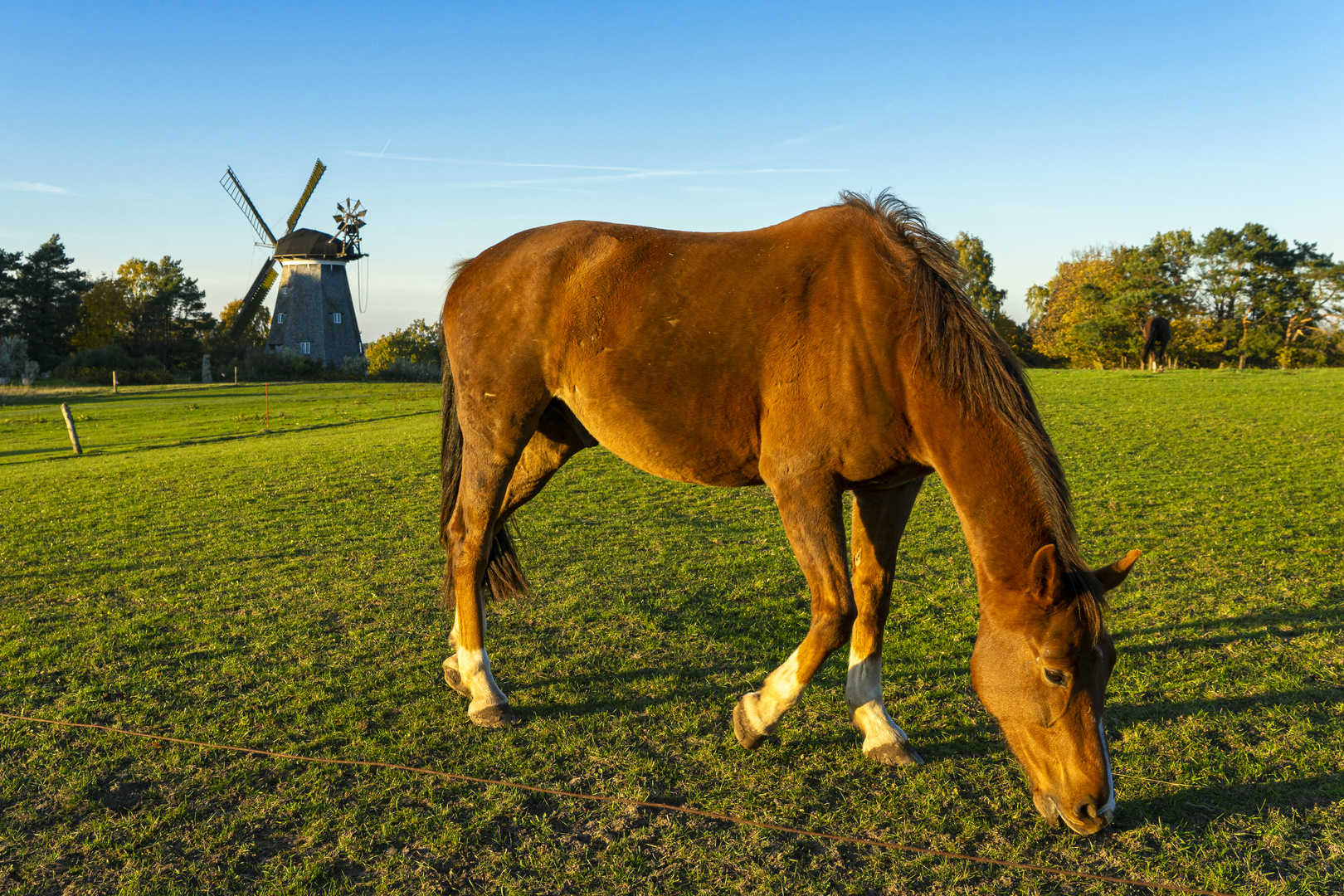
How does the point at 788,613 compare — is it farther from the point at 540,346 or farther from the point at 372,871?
the point at 372,871

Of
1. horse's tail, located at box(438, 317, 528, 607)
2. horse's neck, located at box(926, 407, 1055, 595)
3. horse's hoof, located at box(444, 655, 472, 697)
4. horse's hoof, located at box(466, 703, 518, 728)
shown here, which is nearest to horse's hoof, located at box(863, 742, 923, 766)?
horse's neck, located at box(926, 407, 1055, 595)

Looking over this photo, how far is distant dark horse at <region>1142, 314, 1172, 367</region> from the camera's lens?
3120 centimetres

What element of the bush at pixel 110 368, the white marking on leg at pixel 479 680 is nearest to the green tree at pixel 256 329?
the bush at pixel 110 368

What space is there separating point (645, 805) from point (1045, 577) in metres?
1.68

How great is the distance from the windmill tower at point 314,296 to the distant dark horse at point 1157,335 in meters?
45.7

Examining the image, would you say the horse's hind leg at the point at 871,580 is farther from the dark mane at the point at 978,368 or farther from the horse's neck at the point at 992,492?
the dark mane at the point at 978,368

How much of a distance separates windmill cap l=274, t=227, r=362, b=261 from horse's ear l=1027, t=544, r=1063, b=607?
57.0 metres

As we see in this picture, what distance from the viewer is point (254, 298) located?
55.2m

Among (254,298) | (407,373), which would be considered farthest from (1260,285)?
(254,298)

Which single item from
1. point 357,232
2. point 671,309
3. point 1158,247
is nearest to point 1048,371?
point 1158,247

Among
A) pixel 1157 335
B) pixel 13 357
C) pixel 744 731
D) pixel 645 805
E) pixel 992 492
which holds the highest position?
pixel 1157 335

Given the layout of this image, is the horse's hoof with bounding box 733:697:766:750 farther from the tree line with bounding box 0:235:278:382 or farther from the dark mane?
the tree line with bounding box 0:235:278:382

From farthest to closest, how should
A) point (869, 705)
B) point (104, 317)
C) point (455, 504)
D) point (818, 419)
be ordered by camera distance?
point (104, 317)
point (455, 504)
point (869, 705)
point (818, 419)

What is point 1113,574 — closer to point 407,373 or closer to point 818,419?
point 818,419
